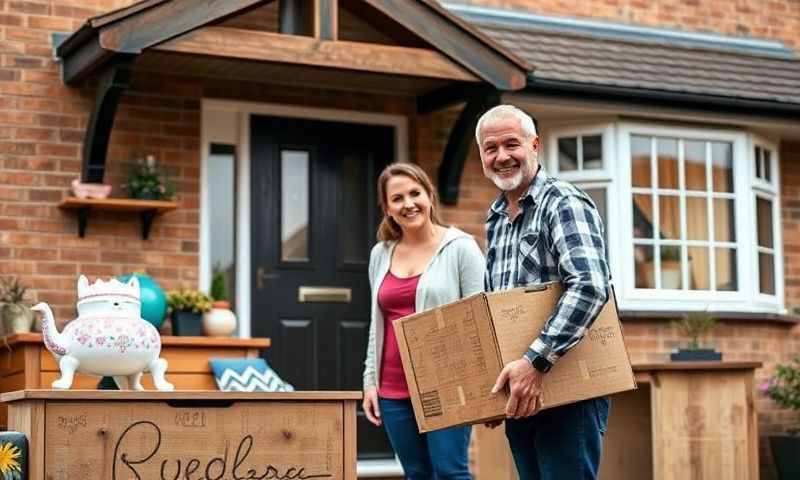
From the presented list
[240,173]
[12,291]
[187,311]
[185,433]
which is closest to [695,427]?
[187,311]

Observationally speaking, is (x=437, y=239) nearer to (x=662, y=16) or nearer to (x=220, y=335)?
(x=220, y=335)

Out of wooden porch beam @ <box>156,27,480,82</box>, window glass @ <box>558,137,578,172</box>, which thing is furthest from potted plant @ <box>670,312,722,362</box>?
wooden porch beam @ <box>156,27,480,82</box>

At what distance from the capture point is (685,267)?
9.48m

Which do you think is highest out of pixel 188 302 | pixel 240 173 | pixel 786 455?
pixel 240 173

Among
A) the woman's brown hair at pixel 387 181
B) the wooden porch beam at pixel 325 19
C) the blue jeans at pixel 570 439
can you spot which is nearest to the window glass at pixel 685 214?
the wooden porch beam at pixel 325 19

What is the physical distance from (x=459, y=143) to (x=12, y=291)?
2.86 meters

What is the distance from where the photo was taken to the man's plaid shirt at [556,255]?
3836 millimetres

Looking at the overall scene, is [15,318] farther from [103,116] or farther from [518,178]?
[518,178]

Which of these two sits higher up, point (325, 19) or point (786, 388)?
point (325, 19)

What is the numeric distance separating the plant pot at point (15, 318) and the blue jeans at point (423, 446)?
109 inches

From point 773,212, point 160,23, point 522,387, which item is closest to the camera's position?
point 522,387

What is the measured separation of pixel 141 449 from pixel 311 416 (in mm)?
581

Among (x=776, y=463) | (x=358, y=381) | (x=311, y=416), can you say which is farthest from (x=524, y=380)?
(x=776, y=463)

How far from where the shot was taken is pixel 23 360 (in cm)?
718
